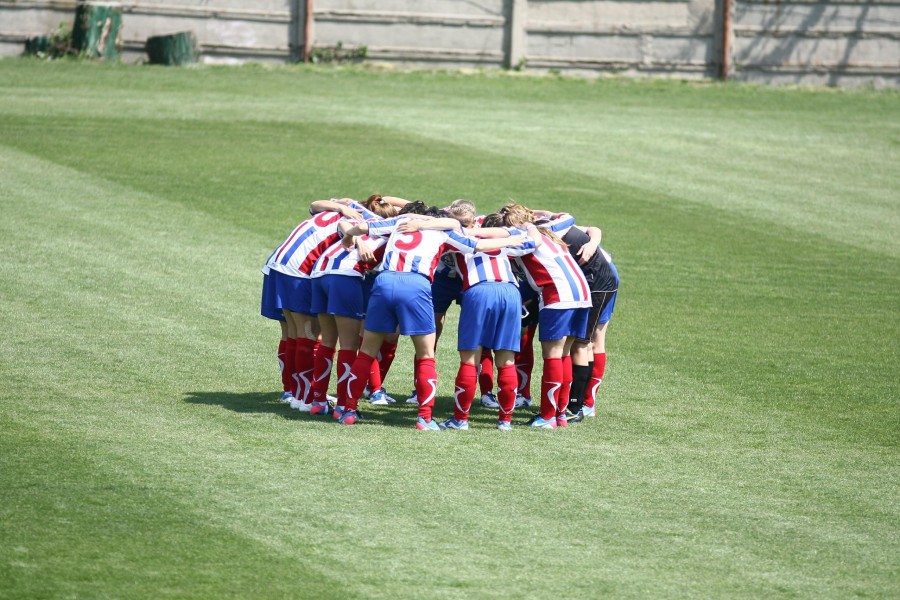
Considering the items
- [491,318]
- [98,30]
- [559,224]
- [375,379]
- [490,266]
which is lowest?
[375,379]

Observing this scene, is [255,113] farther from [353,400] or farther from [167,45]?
[353,400]

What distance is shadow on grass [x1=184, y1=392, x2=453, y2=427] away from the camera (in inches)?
396

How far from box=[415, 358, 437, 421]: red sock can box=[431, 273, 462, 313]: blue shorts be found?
1105mm

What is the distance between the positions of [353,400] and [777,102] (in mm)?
20796

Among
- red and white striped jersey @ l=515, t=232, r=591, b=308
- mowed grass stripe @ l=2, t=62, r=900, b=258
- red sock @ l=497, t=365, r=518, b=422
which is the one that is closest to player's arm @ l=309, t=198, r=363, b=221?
red and white striped jersey @ l=515, t=232, r=591, b=308

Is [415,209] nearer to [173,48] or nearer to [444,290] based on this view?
[444,290]

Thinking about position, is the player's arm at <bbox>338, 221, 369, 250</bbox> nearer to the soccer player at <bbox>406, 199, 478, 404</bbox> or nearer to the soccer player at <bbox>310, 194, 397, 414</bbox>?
the soccer player at <bbox>310, 194, 397, 414</bbox>

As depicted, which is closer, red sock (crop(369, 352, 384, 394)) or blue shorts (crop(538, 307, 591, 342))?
blue shorts (crop(538, 307, 591, 342))

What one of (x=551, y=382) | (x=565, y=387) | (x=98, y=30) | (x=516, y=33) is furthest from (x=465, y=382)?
(x=516, y=33)

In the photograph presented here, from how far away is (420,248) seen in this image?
381 inches

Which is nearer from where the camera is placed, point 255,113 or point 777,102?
point 255,113

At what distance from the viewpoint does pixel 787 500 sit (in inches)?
330

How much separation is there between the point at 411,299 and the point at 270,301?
5.24 ft

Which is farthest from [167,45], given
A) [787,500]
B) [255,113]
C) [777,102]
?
[787,500]
